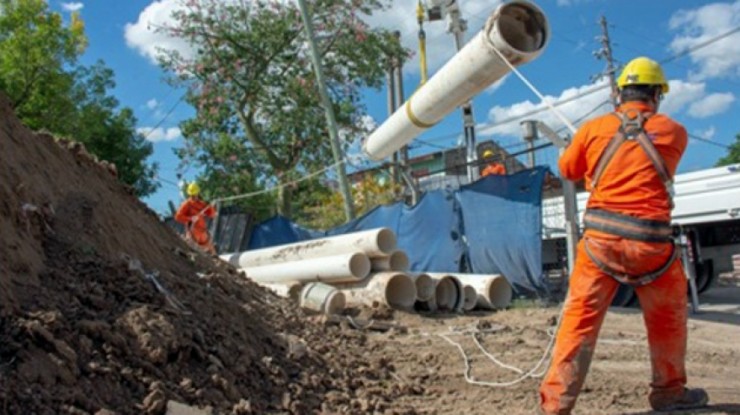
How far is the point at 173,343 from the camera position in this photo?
428 centimetres

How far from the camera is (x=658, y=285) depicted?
4086 mm

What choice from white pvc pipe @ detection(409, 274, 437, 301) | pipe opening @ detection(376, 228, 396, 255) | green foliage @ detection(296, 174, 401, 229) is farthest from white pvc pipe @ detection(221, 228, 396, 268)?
green foliage @ detection(296, 174, 401, 229)

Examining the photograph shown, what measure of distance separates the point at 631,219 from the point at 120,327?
292 cm

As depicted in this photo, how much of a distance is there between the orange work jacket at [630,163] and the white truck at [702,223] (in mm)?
6088

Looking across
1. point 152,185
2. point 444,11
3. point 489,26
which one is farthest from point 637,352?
point 152,185

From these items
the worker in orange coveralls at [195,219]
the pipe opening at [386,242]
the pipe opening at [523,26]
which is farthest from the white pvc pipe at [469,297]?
the worker in orange coveralls at [195,219]

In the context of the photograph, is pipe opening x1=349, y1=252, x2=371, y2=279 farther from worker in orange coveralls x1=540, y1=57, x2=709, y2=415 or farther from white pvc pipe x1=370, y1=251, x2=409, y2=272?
worker in orange coveralls x1=540, y1=57, x2=709, y2=415

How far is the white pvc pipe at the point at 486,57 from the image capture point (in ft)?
23.5

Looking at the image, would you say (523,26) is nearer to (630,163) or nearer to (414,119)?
(414,119)

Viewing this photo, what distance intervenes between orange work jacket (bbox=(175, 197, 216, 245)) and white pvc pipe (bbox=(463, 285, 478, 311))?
19.6 ft

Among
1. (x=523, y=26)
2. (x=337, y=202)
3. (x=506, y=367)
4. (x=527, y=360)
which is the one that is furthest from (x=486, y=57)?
(x=337, y=202)

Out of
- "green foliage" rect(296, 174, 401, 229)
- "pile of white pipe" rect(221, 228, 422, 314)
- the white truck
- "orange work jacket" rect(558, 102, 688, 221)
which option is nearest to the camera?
"orange work jacket" rect(558, 102, 688, 221)

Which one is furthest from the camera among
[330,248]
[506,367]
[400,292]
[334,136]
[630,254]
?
[334,136]

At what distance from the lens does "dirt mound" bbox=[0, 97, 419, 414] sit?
11.9ft
